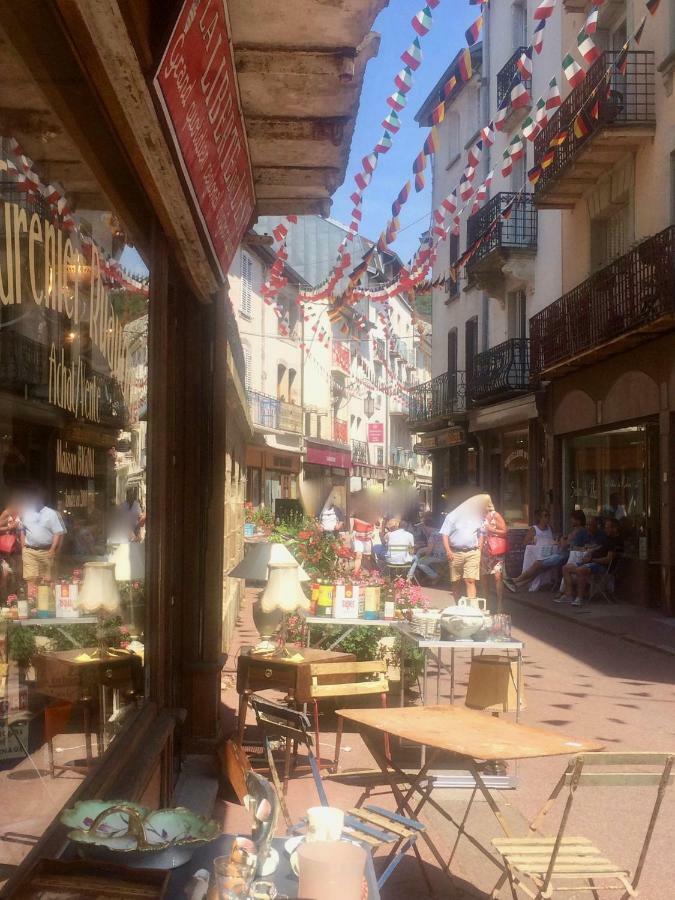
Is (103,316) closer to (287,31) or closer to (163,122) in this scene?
(163,122)

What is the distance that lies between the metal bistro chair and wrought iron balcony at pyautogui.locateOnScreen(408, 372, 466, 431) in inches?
938

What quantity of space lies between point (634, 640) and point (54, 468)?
10.8m

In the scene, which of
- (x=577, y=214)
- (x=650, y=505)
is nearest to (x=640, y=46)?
(x=577, y=214)

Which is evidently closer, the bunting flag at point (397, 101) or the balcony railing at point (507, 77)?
the bunting flag at point (397, 101)

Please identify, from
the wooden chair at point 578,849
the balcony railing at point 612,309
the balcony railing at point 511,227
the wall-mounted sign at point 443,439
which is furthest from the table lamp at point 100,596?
the wall-mounted sign at point 443,439

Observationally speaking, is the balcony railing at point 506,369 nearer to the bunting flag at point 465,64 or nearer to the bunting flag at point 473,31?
the bunting flag at point 465,64

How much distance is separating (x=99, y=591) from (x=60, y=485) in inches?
33.4

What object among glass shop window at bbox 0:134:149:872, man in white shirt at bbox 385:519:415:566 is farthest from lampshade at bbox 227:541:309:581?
man in white shirt at bbox 385:519:415:566

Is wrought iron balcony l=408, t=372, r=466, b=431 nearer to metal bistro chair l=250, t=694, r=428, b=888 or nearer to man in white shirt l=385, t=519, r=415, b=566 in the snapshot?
man in white shirt l=385, t=519, r=415, b=566

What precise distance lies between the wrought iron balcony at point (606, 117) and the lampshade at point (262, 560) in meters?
9.66

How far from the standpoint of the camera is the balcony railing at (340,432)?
4875cm

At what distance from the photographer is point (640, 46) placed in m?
16.2

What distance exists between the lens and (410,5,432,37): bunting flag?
5.45m

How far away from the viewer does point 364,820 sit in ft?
13.2
